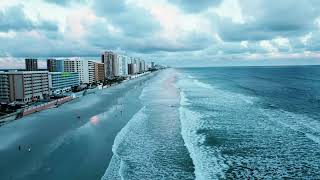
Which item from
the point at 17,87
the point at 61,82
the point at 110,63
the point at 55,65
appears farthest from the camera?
the point at 110,63

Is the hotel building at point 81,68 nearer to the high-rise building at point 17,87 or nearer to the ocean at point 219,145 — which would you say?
the high-rise building at point 17,87

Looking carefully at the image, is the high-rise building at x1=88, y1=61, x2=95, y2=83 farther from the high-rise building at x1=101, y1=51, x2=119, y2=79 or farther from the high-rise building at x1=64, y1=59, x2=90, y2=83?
the high-rise building at x1=101, y1=51, x2=119, y2=79

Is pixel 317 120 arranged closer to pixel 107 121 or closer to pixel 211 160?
pixel 211 160

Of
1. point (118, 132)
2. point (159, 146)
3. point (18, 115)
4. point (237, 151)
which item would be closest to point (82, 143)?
point (118, 132)

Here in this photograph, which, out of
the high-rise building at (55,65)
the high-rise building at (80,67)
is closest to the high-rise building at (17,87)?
the high-rise building at (80,67)

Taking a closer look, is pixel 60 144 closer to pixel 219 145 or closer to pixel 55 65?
pixel 219 145

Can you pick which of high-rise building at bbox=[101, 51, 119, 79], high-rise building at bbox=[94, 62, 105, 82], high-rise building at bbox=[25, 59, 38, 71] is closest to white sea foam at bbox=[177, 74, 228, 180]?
high-rise building at bbox=[94, 62, 105, 82]

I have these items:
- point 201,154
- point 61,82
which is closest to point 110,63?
point 61,82
